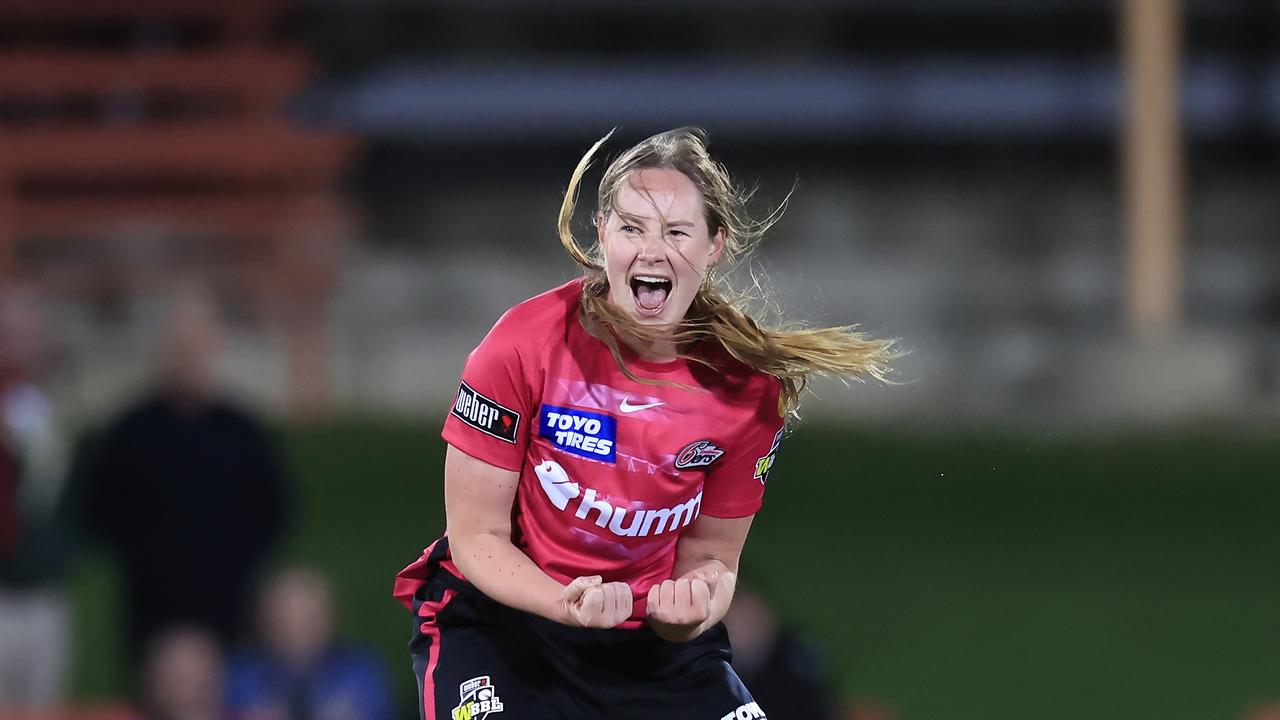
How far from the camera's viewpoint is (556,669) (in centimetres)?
339

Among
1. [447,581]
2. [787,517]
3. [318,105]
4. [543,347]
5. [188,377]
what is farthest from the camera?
[318,105]

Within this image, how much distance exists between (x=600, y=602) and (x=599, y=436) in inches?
15.7

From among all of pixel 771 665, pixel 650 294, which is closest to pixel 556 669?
pixel 650 294

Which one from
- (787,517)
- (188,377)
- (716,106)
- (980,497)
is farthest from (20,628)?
(716,106)

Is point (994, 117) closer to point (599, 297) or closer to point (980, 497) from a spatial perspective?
point (980, 497)

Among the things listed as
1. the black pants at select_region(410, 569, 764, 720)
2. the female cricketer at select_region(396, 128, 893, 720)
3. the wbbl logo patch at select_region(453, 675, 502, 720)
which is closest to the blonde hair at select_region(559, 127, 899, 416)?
the female cricketer at select_region(396, 128, 893, 720)

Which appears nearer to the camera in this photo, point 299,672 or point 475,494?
point 475,494

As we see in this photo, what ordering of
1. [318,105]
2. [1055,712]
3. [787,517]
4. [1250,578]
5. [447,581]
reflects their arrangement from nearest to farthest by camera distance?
[447,581]
[1055,712]
[1250,578]
[787,517]
[318,105]

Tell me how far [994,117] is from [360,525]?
25.0ft

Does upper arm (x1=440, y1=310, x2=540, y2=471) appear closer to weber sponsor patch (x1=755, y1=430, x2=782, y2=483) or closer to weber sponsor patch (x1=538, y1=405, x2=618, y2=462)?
weber sponsor patch (x1=538, y1=405, x2=618, y2=462)

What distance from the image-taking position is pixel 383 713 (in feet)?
23.0

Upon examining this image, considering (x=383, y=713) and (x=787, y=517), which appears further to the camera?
(x=787, y=517)

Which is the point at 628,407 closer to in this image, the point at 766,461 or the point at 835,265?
the point at 766,461

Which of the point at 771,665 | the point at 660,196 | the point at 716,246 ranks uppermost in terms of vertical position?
the point at 660,196
